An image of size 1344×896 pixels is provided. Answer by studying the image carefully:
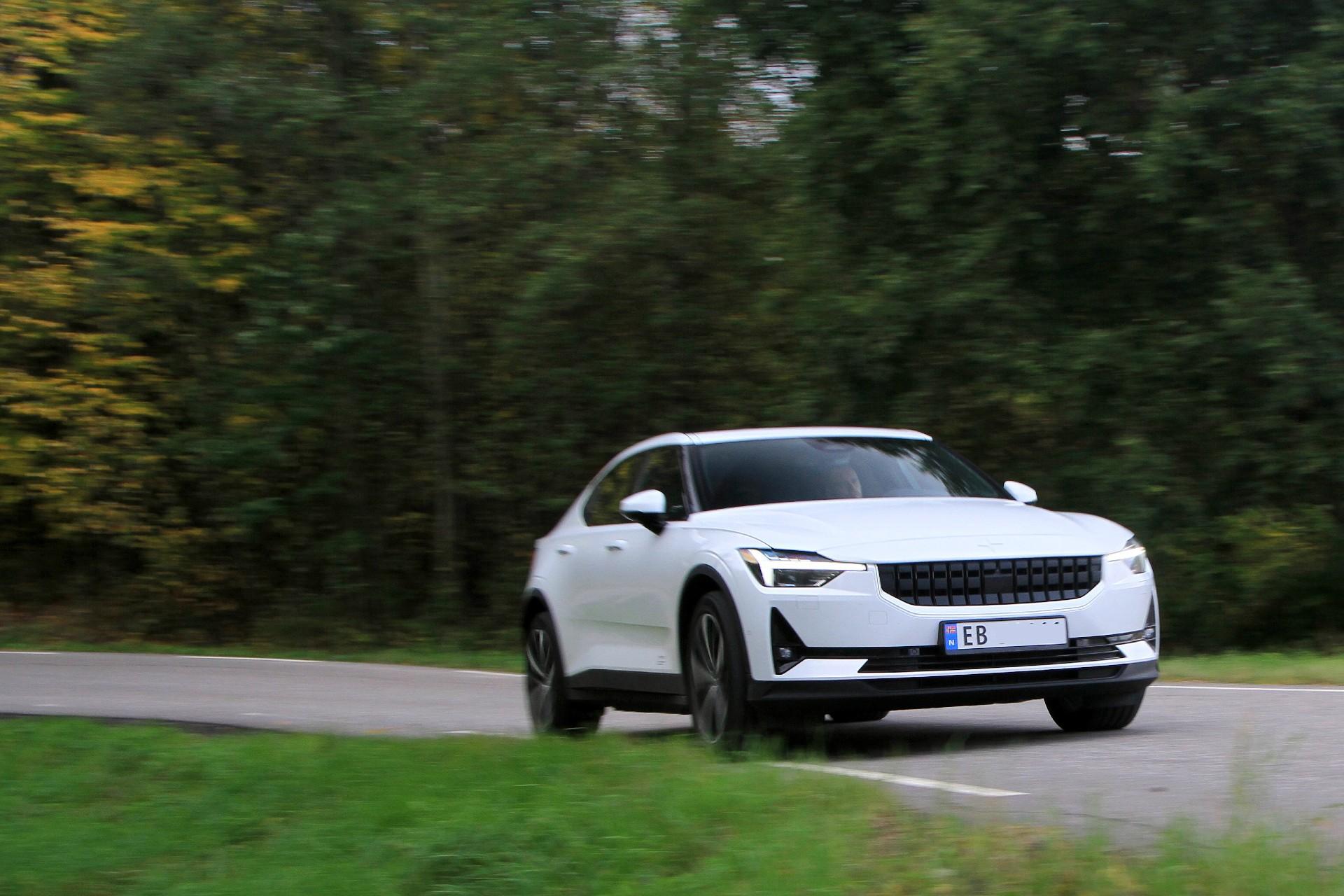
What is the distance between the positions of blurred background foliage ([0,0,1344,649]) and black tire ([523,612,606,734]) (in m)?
8.51

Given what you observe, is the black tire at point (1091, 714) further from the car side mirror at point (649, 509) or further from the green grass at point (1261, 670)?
the green grass at point (1261, 670)

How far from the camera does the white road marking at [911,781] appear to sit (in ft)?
21.6

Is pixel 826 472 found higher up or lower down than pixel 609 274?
higher up

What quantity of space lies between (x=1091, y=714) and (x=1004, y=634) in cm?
116

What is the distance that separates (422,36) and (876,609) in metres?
15.3

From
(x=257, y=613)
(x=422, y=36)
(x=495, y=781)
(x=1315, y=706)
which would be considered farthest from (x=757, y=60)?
(x=495, y=781)

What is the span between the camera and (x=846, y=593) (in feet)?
25.2

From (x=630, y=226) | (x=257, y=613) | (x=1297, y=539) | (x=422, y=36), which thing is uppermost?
(x=422, y=36)

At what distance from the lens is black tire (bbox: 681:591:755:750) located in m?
7.84

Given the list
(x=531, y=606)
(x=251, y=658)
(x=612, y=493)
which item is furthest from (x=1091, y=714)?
(x=251, y=658)

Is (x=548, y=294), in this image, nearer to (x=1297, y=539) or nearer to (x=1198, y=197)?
(x=1198, y=197)

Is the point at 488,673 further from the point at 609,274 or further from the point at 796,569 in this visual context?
the point at 796,569

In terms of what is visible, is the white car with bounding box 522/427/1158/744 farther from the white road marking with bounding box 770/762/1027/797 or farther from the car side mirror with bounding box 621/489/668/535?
the white road marking with bounding box 770/762/1027/797

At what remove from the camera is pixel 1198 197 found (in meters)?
17.6
